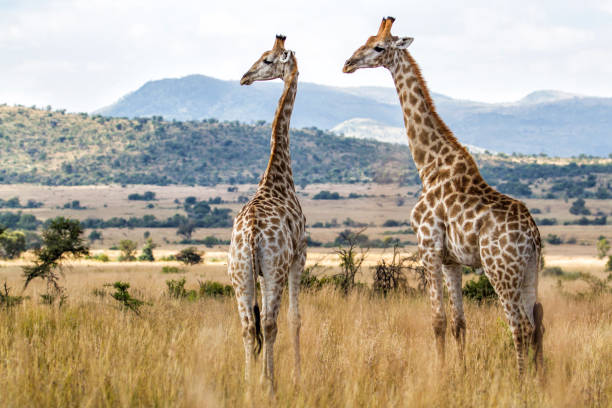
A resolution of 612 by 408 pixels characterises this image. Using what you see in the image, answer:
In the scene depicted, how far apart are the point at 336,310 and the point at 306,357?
261 cm

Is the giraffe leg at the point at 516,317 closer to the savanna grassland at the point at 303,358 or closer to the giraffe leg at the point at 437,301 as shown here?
the savanna grassland at the point at 303,358

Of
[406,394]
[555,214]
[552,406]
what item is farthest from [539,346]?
[555,214]

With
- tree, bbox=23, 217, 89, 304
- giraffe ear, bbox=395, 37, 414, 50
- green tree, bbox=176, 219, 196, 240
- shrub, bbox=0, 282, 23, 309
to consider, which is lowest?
green tree, bbox=176, 219, 196, 240

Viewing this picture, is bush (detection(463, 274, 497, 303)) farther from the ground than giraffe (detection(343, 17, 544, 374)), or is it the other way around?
giraffe (detection(343, 17, 544, 374))

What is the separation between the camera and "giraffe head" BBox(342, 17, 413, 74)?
784 cm

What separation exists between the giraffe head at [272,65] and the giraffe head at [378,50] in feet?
2.49

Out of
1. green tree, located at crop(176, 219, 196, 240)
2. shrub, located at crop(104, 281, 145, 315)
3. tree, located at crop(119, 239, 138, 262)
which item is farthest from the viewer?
green tree, located at crop(176, 219, 196, 240)

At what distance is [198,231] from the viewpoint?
7500 centimetres

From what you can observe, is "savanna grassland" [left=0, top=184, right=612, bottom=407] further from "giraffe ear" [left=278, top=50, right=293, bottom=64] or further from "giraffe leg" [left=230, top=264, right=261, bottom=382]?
"giraffe ear" [left=278, top=50, right=293, bottom=64]

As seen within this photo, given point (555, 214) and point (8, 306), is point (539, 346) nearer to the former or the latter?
point (8, 306)

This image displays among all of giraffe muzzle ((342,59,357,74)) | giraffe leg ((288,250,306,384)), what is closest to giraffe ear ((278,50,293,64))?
giraffe muzzle ((342,59,357,74))

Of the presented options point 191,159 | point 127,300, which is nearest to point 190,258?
point 127,300

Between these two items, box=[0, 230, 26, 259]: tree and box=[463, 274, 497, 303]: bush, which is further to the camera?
box=[0, 230, 26, 259]: tree

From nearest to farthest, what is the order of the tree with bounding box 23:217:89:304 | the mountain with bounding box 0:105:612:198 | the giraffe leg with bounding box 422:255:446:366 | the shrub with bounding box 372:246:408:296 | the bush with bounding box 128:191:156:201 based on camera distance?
the giraffe leg with bounding box 422:255:446:366, the shrub with bounding box 372:246:408:296, the tree with bounding box 23:217:89:304, the bush with bounding box 128:191:156:201, the mountain with bounding box 0:105:612:198
